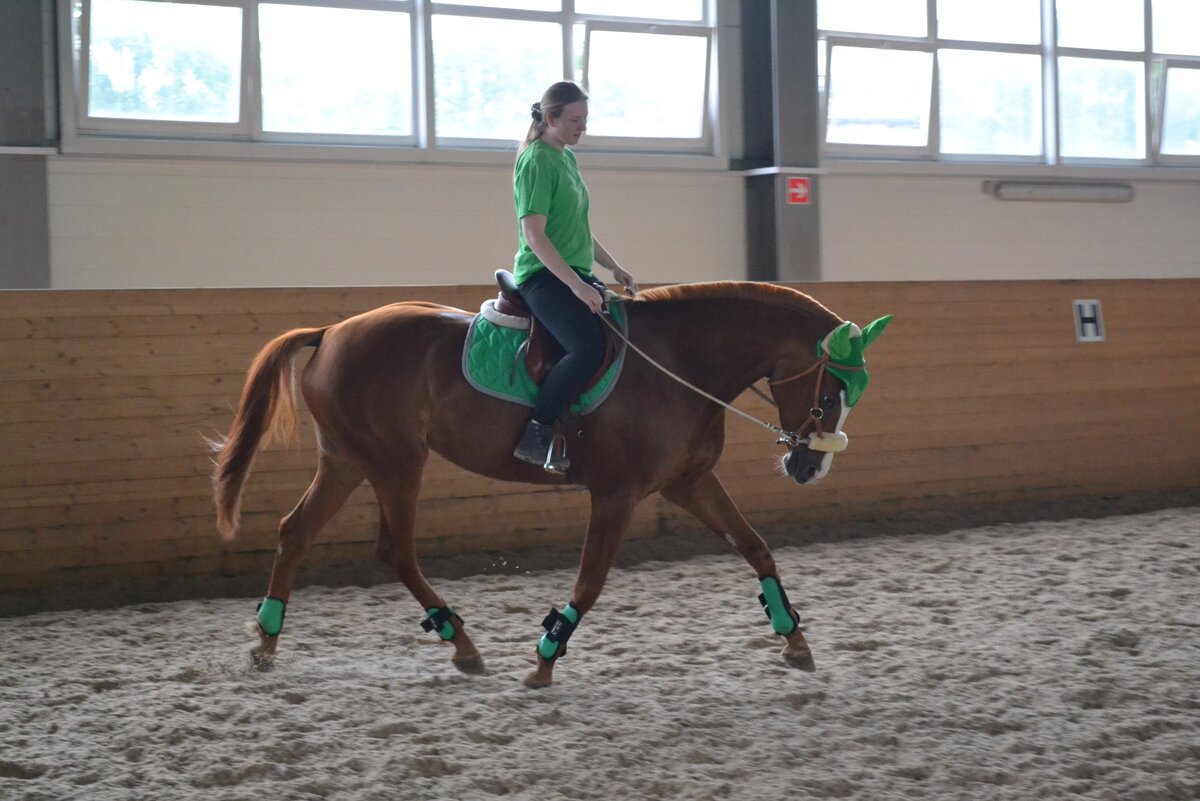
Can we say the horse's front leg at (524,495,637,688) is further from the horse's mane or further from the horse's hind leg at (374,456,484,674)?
the horse's mane

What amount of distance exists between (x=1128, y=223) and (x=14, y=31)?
9.15 m

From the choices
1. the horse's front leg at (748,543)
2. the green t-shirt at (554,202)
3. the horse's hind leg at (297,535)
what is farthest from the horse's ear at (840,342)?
the horse's hind leg at (297,535)

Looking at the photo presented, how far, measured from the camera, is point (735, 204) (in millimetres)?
9172

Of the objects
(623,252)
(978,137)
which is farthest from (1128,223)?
(623,252)

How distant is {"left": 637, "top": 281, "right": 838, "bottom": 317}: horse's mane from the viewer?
3881mm

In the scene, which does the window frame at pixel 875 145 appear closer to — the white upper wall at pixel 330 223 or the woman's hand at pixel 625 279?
the white upper wall at pixel 330 223

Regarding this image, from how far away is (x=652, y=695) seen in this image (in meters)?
3.68

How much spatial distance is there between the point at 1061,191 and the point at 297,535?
830 cm

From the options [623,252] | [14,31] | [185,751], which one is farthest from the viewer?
[623,252]

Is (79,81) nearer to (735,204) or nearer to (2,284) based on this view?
(2,284)

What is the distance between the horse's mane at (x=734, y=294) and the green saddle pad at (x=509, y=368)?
0.17 m

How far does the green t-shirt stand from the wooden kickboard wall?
2.05m

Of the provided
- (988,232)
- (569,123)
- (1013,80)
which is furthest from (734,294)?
(1013,80)

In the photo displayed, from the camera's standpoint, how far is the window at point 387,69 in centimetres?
742
